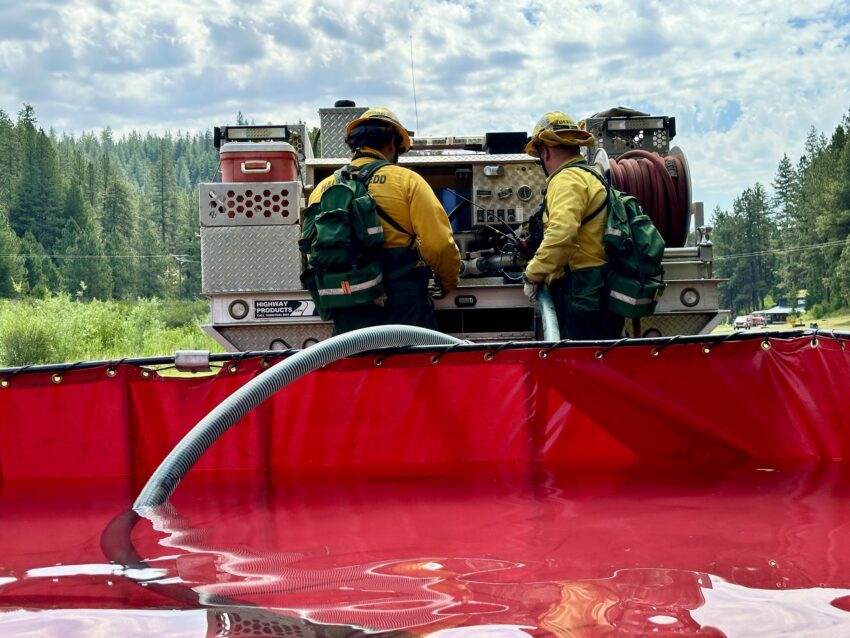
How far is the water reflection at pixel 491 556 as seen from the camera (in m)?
2.22

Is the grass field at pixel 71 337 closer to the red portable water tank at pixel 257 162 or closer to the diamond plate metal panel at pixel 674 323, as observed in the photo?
the red portable water tank at pixel 257 162

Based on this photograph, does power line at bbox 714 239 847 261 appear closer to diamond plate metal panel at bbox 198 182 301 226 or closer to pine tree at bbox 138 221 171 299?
pine tree at bbox 138 221 171 299

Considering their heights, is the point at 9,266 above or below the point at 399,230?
above

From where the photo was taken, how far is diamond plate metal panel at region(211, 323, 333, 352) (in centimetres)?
684

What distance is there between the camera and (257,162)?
21.7 feet

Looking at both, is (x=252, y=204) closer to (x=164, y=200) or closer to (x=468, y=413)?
(x=468, y=413)

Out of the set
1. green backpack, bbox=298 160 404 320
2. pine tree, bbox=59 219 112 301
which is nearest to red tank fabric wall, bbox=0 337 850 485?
green backpack, bbox=298 160 404 320

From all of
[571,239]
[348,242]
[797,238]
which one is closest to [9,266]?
[797,238]

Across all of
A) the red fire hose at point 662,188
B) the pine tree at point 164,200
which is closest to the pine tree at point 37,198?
the pine tree at point 164,200

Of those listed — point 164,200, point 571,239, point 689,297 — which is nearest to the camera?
point 571,239

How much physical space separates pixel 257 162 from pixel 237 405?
365cm

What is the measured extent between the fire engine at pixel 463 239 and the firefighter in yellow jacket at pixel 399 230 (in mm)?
838

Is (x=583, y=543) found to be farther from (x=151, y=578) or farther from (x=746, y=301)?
(x=746, y=301)

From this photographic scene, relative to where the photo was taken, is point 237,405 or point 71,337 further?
point 71,337
